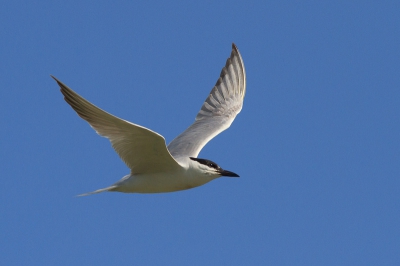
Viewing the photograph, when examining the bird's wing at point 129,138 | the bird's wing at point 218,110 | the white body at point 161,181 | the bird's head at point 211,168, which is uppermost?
the bird's wing at point 218,110

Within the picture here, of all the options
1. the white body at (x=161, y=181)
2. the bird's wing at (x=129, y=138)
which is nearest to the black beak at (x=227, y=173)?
the white body at (x=161, y=181)

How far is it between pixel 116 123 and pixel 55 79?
1.09 m

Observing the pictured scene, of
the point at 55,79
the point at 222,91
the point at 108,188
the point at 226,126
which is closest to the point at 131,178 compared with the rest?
the point at 108,188

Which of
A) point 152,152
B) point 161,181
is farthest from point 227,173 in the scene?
point 152,152

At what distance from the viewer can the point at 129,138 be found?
36.5ft

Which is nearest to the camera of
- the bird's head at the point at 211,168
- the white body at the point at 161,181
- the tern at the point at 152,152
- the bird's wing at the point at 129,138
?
the bird's wing at the point at 129,138

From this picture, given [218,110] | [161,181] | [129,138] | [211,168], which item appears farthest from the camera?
[218,110]

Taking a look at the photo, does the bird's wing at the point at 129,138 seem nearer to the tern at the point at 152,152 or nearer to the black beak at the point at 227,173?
the tern at the point at 152,152

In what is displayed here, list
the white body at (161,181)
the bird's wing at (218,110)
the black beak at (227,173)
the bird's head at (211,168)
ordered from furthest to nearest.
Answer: the bird's wing at (218,110) < the black beak at (227,173) < the bird's head at (211,168) < the white body at (161,181)

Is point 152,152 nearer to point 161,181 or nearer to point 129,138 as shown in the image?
point 129,138

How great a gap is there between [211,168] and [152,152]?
51.3 inches

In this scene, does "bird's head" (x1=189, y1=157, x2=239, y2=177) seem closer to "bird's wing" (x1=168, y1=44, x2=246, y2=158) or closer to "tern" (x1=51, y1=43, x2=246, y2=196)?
"tern" (x1=51, y1=43, x2=246, y2=196)

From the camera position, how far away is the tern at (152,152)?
10.7 metres

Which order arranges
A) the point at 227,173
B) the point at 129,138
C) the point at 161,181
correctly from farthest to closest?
the point at 227,173 → the point at 161,181 → the point at 129,138
